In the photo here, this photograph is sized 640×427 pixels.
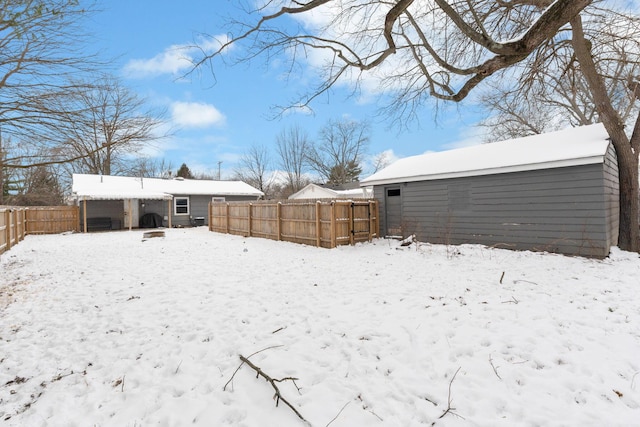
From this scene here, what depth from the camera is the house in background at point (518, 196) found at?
23.8ft

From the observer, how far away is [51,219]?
51.0 ft

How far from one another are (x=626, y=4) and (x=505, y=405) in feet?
32.1

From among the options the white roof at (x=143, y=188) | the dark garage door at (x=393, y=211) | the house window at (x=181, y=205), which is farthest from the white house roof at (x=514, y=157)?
the house window at (x=181, y=205)

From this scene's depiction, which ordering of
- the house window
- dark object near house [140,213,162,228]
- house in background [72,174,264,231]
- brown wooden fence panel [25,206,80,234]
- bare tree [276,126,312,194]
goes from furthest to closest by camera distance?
bare tree [276,126,312,194]
the house window
dark object near house [140,213,162,228]
house in background [72,174,264,231]
brown wooden fence panel [25,206,80,234]

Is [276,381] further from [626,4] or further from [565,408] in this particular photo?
[626,4]

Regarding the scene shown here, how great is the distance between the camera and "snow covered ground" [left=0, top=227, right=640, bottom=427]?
88.2 inches

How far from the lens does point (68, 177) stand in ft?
77.9

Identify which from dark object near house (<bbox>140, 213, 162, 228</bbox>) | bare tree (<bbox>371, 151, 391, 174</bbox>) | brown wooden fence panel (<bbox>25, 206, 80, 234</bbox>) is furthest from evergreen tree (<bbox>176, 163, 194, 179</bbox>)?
bare tree (<bbox>371, 151, 391, 174</bbox>)

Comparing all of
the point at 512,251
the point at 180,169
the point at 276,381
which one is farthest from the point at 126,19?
the point at 180,169

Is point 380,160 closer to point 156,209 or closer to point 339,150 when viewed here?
point 339,150

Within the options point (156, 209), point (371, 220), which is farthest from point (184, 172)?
point (371, 220)

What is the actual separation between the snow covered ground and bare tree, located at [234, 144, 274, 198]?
28.4 m

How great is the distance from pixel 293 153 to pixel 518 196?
84.4 ft

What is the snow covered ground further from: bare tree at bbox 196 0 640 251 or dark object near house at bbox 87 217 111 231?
dark object near house at bbox 87 217 111 231
